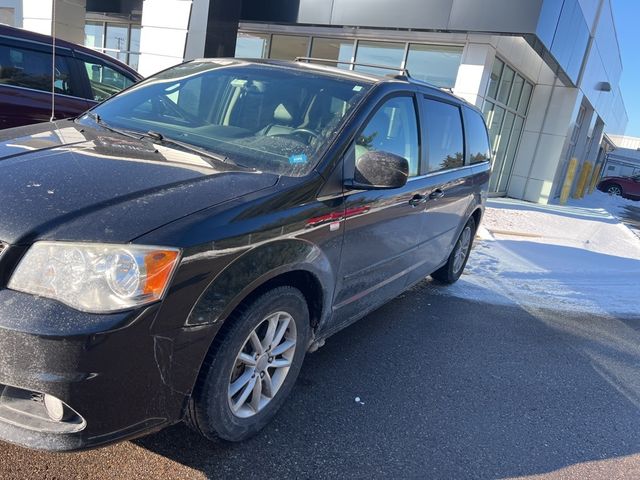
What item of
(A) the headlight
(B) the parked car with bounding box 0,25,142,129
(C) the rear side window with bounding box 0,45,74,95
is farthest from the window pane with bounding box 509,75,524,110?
(A) the headlight

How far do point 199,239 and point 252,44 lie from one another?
1240 centimetres

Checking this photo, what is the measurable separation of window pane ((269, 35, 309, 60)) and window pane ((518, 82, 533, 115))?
22.2ft

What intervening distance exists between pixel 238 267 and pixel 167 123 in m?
1.44

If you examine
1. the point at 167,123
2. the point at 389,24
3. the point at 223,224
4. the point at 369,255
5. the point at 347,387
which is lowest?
the point at 347,387

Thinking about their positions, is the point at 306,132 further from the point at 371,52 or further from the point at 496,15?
the point at 371,52

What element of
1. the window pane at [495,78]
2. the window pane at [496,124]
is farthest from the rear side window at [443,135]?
the window pane at [496,124]

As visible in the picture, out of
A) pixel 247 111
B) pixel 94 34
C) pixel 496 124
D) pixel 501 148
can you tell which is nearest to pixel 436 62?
pixel 496 124

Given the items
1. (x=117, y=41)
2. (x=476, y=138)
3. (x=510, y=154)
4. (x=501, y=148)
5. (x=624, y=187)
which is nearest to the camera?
(x=476, y=138)

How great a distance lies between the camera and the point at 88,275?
6.20ft

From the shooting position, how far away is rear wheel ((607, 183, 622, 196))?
98.7 feet

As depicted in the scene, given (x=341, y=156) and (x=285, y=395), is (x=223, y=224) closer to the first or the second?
(x=341, y=156)

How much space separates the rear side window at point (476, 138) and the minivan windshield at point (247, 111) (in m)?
2.10

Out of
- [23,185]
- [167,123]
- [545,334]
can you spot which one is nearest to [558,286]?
[545,334]

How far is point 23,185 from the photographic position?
6.97 ft
